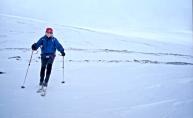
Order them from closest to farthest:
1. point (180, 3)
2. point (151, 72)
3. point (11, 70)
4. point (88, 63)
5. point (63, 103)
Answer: point (63, 103), point (11, 70), point (151, 72), point (88, 63), point (180, 3)

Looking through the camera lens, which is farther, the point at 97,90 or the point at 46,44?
the point at 97,90

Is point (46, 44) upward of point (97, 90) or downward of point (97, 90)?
upward

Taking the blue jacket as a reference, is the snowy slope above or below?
below

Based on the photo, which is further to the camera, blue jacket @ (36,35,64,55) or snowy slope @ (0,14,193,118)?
blue jacket @ (36,35,64,55)

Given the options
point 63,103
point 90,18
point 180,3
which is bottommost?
point 63,103

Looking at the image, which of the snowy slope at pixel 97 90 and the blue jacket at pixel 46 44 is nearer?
the snowy slope at pixel 97 90

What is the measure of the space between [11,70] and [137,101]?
2.57 metres

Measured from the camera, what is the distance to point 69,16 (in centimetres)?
2456

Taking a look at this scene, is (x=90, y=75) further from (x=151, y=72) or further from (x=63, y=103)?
(x=63, y=103)

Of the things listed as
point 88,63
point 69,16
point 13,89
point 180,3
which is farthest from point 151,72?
point 180,3

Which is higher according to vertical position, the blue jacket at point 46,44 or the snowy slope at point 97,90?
the blue jacket at point 46,44

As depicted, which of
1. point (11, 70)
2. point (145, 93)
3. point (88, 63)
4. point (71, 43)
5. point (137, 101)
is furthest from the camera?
point (71, 43)

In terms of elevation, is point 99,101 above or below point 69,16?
below

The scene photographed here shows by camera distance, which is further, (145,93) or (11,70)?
(11,70)
